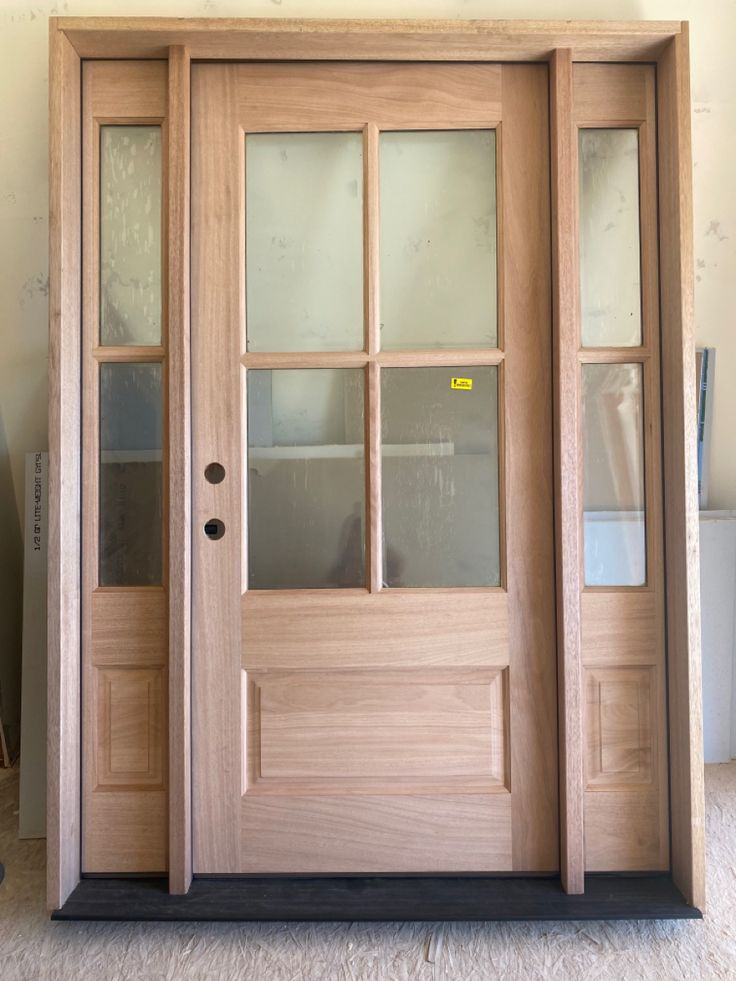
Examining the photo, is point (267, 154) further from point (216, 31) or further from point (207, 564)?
point (207, 564)

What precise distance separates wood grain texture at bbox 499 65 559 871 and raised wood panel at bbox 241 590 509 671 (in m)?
0.07

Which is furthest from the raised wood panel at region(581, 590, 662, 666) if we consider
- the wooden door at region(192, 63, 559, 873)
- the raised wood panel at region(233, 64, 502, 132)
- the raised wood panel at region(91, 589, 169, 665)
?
the raised wood panel at region(233, 64, 502, 132)

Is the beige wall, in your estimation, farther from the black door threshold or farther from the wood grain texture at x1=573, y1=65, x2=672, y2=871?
the black door threshold

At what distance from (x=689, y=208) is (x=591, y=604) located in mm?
948

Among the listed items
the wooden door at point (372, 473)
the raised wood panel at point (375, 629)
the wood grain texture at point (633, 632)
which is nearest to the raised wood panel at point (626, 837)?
the wood grain texture at point (633, 632)

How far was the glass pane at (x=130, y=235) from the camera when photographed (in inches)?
60.4

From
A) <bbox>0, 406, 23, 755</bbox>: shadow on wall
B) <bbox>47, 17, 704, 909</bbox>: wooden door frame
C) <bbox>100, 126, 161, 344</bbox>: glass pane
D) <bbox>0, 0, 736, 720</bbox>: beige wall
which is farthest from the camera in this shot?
<bbox>0, 406, 23, 755</bbox>: shadow on wall

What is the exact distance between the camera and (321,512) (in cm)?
155

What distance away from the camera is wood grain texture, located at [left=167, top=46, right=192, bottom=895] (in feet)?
4.83

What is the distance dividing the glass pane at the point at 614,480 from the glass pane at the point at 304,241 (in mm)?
618

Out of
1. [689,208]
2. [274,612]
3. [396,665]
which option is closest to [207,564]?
[274,612]

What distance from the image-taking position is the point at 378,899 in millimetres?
1447

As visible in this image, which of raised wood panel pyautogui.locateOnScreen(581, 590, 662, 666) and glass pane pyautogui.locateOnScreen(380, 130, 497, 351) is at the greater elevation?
glass pane pyautogui.locateOnScreen(380, 130, 497, 351)

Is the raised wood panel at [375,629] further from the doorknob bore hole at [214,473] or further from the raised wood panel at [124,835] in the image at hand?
the raised wood panel at [124,835]
